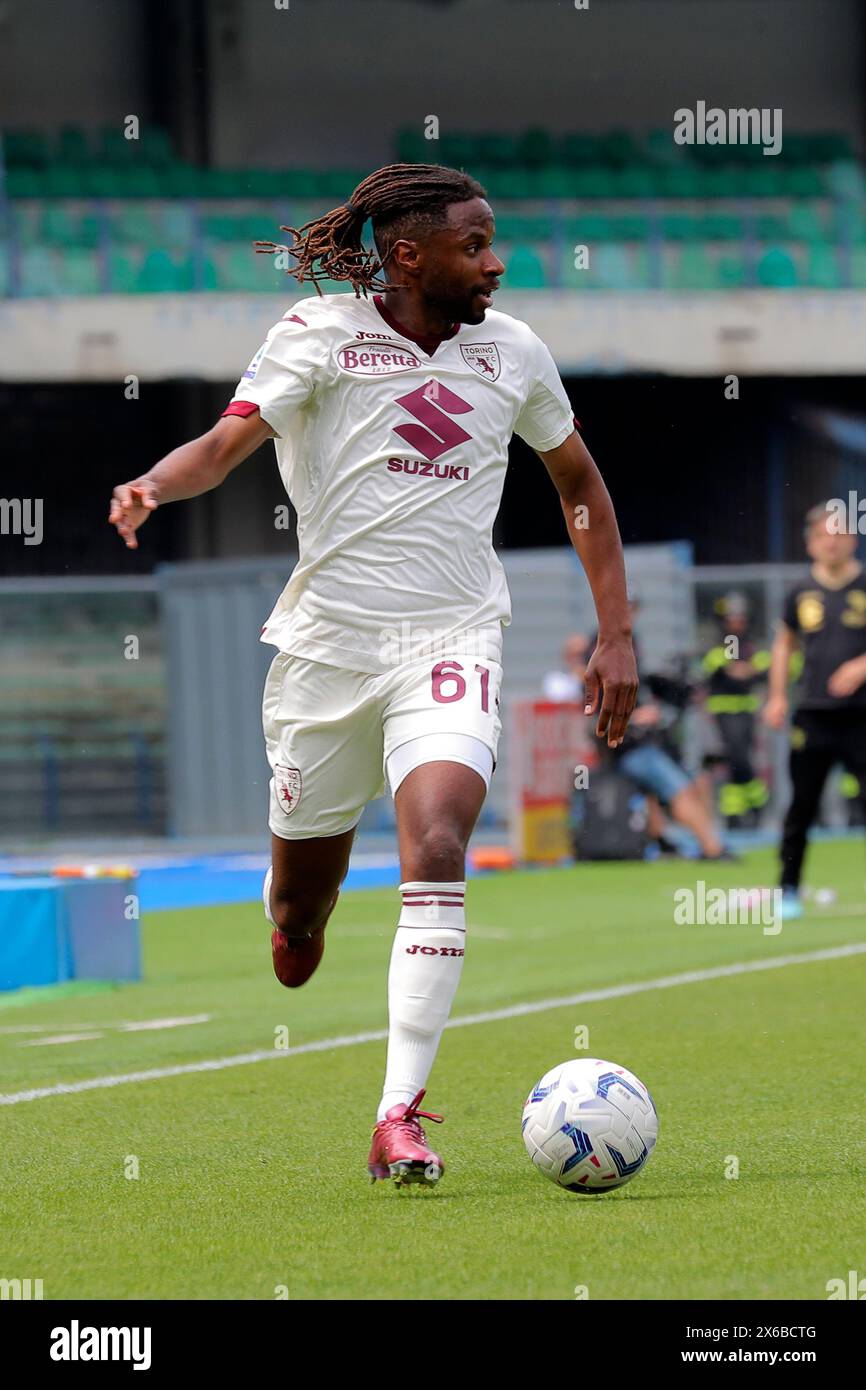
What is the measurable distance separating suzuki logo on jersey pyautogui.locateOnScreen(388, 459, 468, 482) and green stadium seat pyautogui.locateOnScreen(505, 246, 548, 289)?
1927 cm

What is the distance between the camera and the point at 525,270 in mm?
24641

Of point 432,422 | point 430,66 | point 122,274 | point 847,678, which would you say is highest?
point 430,66

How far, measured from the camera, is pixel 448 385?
17.9 feet

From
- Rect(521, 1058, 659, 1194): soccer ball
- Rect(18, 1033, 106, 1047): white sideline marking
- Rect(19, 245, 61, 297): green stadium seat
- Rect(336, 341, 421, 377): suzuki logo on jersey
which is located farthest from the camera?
Rect(19, 245, 61, 297): green stadium seat

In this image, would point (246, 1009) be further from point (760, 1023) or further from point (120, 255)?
point (120, 255)

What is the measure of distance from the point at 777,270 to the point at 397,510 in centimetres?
2044

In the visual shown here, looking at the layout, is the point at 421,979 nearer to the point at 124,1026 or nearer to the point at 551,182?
the point at 124,1026

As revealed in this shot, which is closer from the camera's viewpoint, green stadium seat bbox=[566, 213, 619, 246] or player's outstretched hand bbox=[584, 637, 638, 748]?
player's outstretched hand bbox=[584, 637, 638, 748]

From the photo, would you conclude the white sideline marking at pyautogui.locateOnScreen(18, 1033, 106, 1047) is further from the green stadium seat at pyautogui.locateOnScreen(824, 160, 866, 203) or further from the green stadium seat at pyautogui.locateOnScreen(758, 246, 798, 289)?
the green stadium seat at pyautogui.locateOnScreen(824, 160, 866, 203)

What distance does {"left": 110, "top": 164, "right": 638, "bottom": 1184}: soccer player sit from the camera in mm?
5305

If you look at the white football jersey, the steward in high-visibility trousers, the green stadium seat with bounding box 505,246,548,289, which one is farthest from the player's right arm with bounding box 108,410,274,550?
the green stadium seat with bounding box 505,246,548,289

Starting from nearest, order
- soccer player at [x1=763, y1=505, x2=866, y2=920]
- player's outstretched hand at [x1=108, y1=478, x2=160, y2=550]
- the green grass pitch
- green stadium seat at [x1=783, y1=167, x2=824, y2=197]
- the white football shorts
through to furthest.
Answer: the green grass pitch
player's outstretched hand at [x1=108, y1=478, x2=160, y2=550]
the white football shorts
soccer player at [x1=763, y1=505, x2=866, y2=920]
green stadium seat at [x1=783, y1=167, x2=824, y2=197]

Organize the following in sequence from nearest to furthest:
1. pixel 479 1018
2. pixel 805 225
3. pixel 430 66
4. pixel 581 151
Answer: pixel 479 1018 < pixel 805 225 < pixel 581 151 < pixel 430 66

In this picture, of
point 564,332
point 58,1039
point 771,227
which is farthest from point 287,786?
point 771,227
